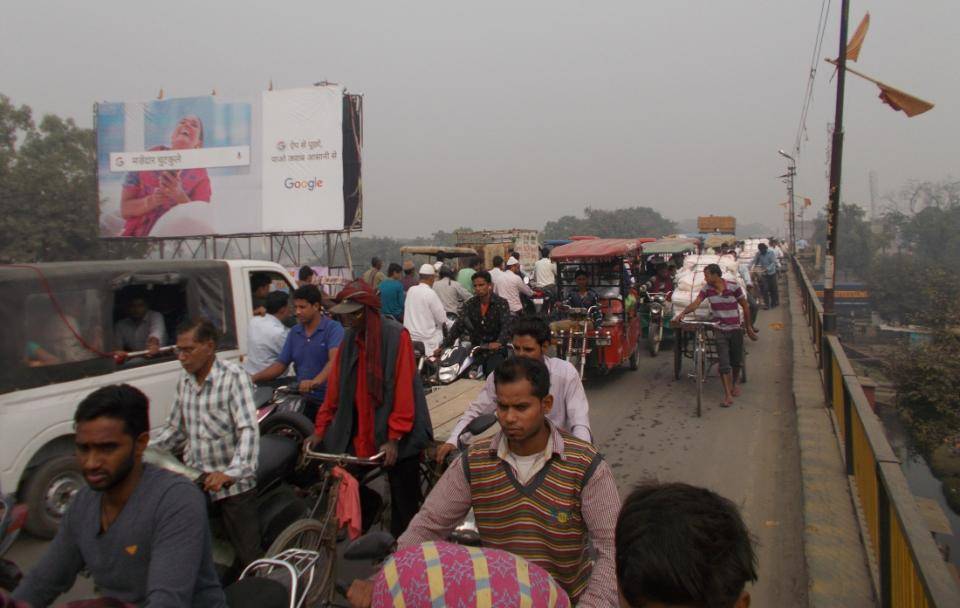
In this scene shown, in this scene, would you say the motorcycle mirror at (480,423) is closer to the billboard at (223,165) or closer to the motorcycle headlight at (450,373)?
the motorcycle headlight at (450,373)

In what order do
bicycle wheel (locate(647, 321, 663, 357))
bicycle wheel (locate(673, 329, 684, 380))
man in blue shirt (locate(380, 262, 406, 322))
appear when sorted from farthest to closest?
bicycle wheel (locate(647, 321, 663, 357)) → man in blue shirt (locate(380, 262, 406, 322)) → bicycle wheel (locate(673, 329, 684, 380))

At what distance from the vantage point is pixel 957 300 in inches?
611

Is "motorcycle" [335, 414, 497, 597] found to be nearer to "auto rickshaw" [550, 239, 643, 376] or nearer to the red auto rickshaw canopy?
"auto rickshaw" [550, 239, 643, 376]

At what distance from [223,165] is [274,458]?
76.0ft

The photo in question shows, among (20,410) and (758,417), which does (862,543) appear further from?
(20,410)

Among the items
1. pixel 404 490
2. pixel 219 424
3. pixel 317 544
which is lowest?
pixel 317 544

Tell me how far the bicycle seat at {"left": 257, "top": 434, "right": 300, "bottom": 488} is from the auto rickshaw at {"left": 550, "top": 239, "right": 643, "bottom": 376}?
5.51 metres

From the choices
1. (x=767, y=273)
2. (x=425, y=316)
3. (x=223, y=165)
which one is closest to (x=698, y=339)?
(x=425, y=316)

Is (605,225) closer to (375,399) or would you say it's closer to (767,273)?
(767,273)

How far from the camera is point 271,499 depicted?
12.4ft

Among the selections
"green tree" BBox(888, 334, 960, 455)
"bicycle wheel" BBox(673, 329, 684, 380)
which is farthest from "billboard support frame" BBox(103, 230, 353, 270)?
"green tree" BBox(888, 334, 960, 455)

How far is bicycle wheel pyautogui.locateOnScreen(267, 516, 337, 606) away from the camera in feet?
10.8

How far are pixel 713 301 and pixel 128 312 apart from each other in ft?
22.4

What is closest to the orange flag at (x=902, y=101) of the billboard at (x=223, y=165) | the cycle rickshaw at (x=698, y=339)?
the cycle rickshaw at (x=698, y=339)
